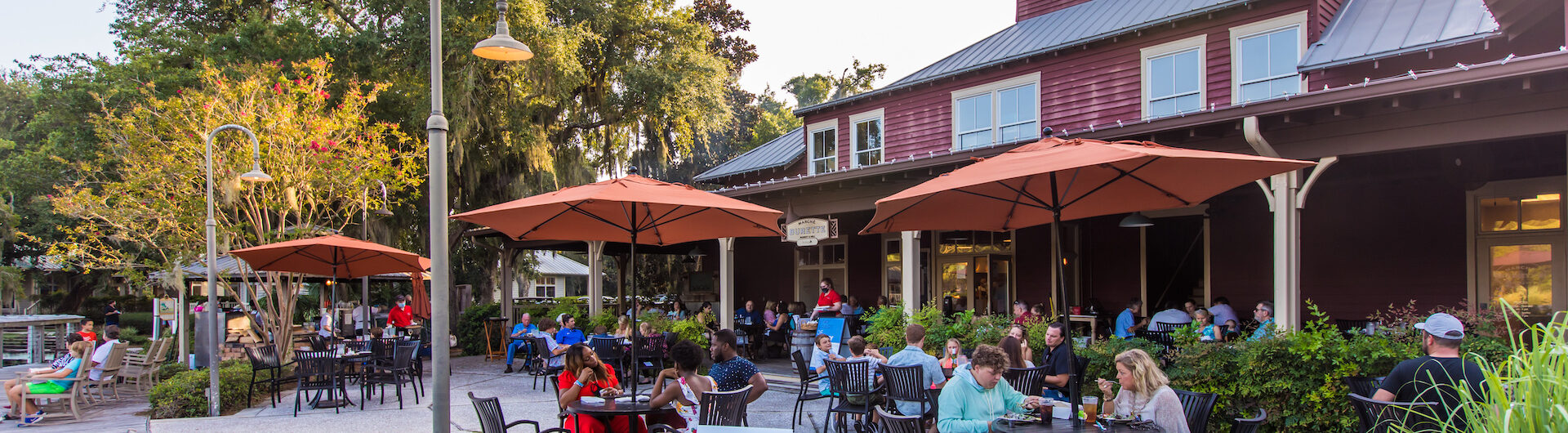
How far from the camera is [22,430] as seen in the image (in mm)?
10172

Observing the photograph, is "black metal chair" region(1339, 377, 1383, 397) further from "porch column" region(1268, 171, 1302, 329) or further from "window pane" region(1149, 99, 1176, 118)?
"window pane" region(1149, 99, 1176, 118)

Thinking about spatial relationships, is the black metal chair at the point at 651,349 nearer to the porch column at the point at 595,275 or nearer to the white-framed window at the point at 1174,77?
the porch column at the point at 595,275

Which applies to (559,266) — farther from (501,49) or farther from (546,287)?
(501,49)

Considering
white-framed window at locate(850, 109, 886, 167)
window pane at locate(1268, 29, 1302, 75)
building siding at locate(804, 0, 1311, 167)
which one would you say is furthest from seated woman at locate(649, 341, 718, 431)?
white-framed window at locate(850, 109, 886, 167)

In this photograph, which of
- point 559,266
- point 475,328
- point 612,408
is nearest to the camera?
point 612,408

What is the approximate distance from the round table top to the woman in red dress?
0.13 metres

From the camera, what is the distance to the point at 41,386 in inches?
424

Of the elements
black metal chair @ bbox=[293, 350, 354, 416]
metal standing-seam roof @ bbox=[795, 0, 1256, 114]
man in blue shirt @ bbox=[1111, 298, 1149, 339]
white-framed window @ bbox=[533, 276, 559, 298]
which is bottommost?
white-framed window @ bbox=[533, 276, 559, 298]

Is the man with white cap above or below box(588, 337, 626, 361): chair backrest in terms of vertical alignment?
above

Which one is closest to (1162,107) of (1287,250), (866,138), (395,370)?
(1287,250)

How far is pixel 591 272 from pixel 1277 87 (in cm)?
1146

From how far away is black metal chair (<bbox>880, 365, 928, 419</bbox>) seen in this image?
645cm

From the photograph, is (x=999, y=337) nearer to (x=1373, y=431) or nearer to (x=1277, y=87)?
(x=1373, y=431)

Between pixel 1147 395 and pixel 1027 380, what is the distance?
1748 millimetres
